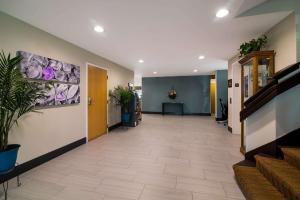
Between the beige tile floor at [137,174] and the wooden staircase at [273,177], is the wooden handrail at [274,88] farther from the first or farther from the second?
the beige tile floor at [137,174]

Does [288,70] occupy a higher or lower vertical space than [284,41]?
lower

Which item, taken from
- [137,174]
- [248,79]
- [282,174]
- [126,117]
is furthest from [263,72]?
[126,117]

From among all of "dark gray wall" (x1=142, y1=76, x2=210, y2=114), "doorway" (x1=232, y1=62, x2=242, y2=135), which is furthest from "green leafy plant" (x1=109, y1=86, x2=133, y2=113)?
"dark gray wall" (x1=142, y1=76, x2=210, y2=114)

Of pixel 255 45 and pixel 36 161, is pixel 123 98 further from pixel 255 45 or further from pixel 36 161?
pixel 255 45

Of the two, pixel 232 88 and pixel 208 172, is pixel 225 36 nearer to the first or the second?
pixel 232 88

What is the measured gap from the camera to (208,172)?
8.17ft

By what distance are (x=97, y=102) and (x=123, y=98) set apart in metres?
1.11

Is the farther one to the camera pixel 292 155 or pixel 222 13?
pixel 222 13

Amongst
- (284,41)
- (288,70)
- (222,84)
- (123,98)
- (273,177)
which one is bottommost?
(273,177)

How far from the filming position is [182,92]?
31.0ft

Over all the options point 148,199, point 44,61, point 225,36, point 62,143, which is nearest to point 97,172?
point 148,199

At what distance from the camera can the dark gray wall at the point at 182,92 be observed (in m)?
9.12

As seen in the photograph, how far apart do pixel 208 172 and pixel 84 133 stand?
304 cm

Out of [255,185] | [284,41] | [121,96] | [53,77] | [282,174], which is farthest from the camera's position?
[121,96]
